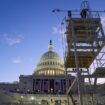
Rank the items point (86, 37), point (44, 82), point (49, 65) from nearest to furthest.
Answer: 1. point (86, 37)
2. point (44, 82)
3. point (49, 65)

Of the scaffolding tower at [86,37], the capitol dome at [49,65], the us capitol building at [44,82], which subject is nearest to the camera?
the scaffolding tower at [86,37]

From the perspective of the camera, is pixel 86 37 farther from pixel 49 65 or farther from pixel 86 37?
pixel 49 65

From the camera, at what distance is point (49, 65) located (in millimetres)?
150250

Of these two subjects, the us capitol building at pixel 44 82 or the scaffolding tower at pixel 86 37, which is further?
the us capitol building at pixel 44 82

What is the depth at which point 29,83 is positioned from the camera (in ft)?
463

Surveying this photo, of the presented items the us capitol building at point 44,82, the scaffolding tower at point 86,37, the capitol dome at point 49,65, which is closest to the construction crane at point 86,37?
the scaffolding tower at point 86,37

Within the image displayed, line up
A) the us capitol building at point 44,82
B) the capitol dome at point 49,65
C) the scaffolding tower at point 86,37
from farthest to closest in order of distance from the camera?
the capitol dome at point 49,65, the us capitol building at point 44,82, the scaffolding tower at point 86,37

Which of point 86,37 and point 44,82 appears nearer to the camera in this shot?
point 86,37

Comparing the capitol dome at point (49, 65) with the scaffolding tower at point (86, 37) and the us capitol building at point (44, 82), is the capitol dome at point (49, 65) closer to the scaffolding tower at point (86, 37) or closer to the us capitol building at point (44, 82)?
the us capitol building at point (44, 82)

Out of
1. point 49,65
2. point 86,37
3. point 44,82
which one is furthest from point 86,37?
point 49,65

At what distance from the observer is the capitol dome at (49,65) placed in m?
150

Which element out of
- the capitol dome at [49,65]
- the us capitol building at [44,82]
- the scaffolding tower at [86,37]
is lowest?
the scaffolding tower at [86,37]

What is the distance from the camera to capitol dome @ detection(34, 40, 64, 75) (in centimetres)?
14988

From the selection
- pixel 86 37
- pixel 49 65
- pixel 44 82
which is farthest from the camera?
pixel 49 65
